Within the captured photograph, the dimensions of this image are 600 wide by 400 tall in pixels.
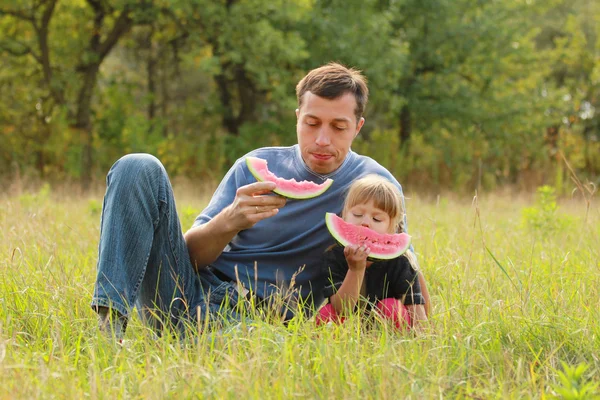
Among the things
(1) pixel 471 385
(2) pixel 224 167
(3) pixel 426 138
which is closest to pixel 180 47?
(2) pixel 224 167

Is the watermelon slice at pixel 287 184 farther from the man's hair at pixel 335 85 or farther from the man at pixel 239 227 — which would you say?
the man's hair at pixel 335 85

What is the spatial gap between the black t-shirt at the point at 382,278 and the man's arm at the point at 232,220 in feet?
1.35

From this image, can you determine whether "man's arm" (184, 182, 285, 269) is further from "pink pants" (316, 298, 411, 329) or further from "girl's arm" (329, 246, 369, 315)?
"pink pants" (316, 298, 411, 329)

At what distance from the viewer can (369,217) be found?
2.97 metres

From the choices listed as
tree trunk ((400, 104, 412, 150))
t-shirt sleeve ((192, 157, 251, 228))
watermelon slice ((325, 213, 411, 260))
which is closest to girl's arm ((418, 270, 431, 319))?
watermelon slice ((325, 213, 411, 260))

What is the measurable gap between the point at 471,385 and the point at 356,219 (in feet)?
3.01

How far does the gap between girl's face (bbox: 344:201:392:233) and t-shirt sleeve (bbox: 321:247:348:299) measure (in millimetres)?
189

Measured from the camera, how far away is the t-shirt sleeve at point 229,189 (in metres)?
3.23

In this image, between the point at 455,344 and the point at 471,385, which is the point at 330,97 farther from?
the point at 471,385

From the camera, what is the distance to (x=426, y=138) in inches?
736

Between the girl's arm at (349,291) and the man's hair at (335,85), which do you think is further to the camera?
the man's hair at (335,85)

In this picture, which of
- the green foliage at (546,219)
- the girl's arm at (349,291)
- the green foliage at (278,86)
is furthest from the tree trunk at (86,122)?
the girl's arm at (349,291)

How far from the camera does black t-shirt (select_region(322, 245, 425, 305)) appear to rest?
2979mm

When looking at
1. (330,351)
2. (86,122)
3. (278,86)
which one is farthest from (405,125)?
(330,351)
